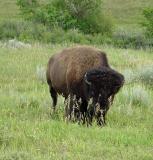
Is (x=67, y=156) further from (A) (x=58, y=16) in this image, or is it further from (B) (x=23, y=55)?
(A) (x=58, y=16)

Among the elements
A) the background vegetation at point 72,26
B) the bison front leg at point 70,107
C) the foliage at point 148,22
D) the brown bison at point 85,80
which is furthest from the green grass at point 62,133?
the foliage at point 148,22

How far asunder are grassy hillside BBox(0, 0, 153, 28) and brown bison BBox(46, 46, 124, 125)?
5451 centimetres

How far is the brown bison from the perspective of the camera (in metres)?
9.58

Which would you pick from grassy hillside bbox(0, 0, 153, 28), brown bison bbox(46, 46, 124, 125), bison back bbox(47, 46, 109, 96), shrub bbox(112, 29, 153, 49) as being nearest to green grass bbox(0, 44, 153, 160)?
brown bison bbox(46, 46, 124, 125)

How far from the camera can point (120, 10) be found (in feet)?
241

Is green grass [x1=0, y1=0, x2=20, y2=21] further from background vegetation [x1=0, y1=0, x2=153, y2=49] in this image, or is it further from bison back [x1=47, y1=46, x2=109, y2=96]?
bison back [x1=47, y1=46, x2=109, y2=96]

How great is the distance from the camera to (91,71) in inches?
383

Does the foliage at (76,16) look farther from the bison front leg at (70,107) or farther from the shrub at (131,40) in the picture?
the bison front leg at (70,107)

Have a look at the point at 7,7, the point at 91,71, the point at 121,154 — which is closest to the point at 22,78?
the point at 91,71

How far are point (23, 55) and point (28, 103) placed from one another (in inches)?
424

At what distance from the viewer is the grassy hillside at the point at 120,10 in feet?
224

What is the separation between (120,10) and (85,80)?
212 ft

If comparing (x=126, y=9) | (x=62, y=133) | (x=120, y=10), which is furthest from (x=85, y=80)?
(x=126, y=9)

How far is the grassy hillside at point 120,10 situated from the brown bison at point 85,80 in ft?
179
